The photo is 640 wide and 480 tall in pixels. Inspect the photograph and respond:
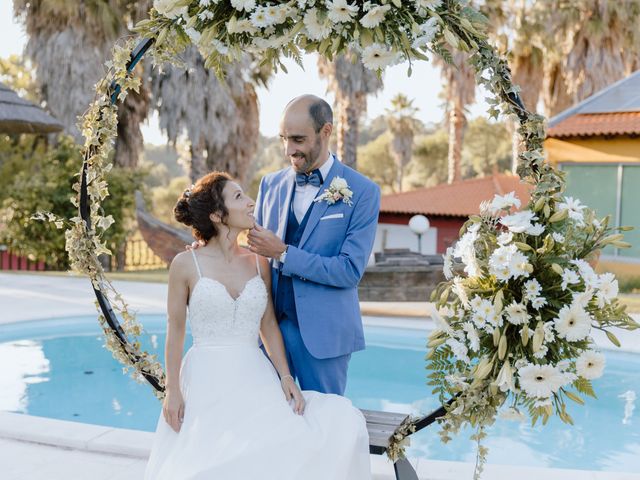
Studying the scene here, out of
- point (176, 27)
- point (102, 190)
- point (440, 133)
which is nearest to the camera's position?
point (176, 27)

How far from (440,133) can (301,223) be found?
4614 centimetres

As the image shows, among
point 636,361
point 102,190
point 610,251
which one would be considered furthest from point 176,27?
point 610,251

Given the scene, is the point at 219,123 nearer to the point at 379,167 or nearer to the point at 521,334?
the point at 521,334

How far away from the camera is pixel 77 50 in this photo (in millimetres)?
19594

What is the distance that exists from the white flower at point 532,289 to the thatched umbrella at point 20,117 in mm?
15137

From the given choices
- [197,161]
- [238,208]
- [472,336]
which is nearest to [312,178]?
[238,208]

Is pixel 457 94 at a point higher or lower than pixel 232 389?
higher

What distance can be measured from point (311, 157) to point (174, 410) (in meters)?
1.29

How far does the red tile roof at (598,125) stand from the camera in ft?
54.4

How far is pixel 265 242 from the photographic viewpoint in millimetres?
3367

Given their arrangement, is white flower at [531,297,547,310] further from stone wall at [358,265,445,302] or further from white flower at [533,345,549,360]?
stone wall at [358,265,445,302]

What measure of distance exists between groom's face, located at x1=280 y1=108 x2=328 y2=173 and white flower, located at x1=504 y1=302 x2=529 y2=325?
1103 mm

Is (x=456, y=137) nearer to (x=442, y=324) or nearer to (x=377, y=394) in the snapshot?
(x=377, y=394)

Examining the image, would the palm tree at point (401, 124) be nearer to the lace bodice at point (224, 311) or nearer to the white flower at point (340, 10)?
the lace bodice at point (224, 311)
